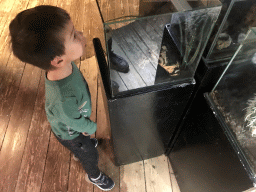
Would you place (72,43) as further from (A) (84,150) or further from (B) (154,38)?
(A) (84,150)

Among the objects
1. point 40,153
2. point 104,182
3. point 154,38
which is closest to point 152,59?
point 154,38

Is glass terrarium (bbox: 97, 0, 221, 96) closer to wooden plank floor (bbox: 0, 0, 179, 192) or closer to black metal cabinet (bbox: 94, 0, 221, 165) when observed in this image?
black metal cabinet (bbox: 94, 0, 221, 165)

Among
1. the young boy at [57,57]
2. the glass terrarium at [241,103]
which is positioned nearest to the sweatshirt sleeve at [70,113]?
the young boy at [57,57]

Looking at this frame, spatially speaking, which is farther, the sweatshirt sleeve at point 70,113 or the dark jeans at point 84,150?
the dark jeans at point 84,150

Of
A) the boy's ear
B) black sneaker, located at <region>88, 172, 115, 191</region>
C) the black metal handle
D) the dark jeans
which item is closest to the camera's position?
the boy's ear

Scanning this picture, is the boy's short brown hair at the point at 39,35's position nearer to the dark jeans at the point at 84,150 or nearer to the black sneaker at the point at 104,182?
the dark jeans at the point at 84,150

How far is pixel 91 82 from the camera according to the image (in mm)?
1962

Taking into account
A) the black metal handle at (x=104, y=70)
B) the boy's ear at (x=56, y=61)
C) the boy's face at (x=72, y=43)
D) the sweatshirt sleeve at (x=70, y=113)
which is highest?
the boy's face at (x=72, y=43)

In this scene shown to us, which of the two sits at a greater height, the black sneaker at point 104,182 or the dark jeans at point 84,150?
the dark jeans at point 84,150

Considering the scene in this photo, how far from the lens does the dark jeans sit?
1.06m

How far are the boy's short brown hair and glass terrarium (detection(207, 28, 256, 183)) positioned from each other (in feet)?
1.98

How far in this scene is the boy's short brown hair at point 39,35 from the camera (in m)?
0.65

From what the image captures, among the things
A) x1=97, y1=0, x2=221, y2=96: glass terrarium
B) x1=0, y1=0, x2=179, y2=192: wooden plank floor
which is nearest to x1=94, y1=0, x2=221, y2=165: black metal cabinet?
x1=97, y1=0, x2=221, y2=96: glass terrarium

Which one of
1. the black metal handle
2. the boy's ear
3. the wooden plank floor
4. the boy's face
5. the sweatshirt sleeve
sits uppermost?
the boy's face
